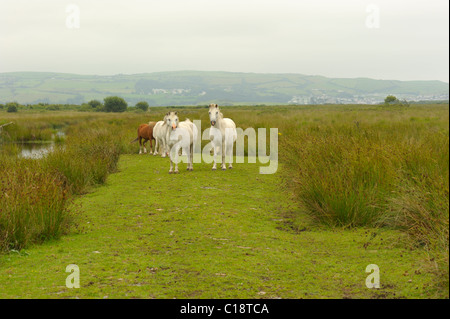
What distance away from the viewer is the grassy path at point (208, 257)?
178 inches

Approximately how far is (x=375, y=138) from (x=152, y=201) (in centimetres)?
566

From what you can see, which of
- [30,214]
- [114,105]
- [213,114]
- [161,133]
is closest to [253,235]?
[30,214]

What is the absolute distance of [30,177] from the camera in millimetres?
7852

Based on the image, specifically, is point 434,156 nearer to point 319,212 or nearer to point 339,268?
point 319,212

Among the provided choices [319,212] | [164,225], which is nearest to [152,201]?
[164,225]

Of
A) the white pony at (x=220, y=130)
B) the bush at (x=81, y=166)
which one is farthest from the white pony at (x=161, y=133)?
the white pony at (x=220, y=130)

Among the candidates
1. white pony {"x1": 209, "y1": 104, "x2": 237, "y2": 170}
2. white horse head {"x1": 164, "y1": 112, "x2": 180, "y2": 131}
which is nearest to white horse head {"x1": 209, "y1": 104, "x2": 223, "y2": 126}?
white pony {"x1": 209, "y1": 104, "x2": 237, "y2": 170}

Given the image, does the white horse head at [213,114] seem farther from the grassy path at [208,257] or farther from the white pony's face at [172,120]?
the grassy path at [208,257]

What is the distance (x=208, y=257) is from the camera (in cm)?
556

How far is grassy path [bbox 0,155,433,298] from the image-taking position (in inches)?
178

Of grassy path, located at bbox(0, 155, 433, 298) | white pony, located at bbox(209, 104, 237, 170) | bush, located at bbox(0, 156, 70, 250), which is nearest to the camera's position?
grassy path, located at bbox(0, 155, 433, 298)

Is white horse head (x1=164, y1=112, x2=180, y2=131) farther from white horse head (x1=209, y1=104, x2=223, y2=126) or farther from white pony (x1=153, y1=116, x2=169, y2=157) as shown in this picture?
white pony (x1=153, y1=116, x2=169, y2=157)

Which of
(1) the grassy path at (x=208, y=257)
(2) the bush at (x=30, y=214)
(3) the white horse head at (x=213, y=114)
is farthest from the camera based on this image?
(3) the white horse head at (x=213, y=114)

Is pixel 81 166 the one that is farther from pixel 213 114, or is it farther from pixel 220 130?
pixel 220 130
